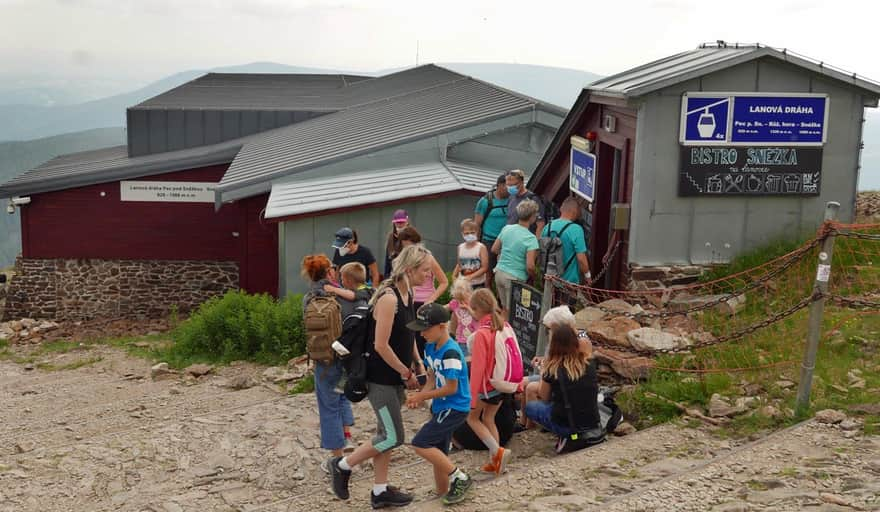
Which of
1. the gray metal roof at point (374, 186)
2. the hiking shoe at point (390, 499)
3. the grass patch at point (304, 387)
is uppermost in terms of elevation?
the gray metal roof at point (374, 186)

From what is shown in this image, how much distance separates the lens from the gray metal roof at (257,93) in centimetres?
3017

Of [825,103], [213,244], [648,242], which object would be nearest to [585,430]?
[648,242]

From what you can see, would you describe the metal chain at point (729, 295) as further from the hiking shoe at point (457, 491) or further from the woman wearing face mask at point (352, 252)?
the hiking shoe at point (457, 491)

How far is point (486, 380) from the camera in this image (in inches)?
287

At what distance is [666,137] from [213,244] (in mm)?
15074

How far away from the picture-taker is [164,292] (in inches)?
907

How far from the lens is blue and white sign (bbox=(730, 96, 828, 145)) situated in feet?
34.9

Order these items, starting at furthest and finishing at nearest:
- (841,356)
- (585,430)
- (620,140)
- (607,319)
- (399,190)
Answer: (399,190) < (620,140) < (607,319) < (841,356) < (585,430)

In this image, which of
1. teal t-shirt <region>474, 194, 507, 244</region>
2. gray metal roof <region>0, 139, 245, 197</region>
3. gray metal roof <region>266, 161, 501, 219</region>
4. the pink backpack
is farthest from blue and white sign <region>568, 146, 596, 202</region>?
gray metal roof <region>0, 139, 245, 197</region>

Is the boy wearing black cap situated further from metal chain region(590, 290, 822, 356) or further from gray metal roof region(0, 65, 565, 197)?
gray metal roof region(0, 65, 565, 197)

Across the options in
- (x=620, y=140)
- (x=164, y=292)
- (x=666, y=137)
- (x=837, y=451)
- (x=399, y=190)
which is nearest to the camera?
(x=837, y=451)

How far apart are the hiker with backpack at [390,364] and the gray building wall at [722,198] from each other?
4.43 meters

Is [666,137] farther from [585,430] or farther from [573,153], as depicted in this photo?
[585,430]

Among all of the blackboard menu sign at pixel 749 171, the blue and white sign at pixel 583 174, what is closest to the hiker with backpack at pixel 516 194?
the blue and white sign at pixel 583 174
